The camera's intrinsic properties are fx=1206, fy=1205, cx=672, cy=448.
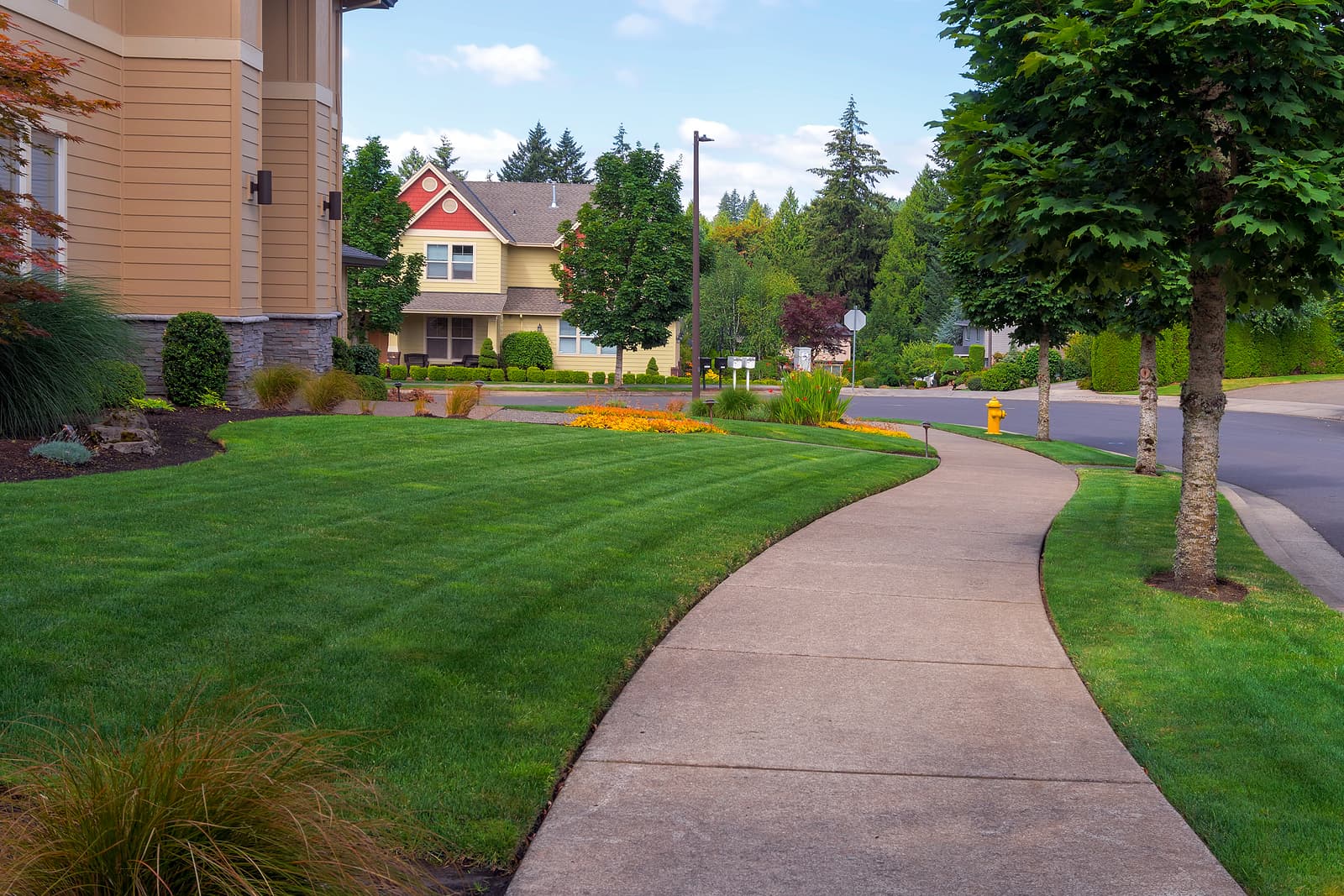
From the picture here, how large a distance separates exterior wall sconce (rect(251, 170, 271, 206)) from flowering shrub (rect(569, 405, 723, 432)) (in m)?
5.88

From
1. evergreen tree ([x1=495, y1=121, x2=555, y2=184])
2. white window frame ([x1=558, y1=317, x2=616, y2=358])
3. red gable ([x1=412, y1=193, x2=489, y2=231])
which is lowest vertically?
white window frame ([x1=558, y1=317, x2=616, y2=358])

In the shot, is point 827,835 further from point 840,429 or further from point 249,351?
point 840,429

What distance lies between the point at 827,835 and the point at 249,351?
16.3 meters

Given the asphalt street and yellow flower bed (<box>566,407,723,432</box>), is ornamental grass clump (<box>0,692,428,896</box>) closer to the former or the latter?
the asphalt street

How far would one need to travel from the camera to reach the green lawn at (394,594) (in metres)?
5.06

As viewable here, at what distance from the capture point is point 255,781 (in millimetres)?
3467

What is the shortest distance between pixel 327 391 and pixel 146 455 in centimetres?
604

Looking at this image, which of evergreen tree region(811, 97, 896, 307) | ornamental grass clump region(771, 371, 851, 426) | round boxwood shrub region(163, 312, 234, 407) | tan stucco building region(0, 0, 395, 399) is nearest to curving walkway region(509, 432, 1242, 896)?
round boxwood shrub region(163, 312, 234, 407)

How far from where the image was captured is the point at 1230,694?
618 cm

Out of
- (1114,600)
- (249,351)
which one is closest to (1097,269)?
(1114,600)

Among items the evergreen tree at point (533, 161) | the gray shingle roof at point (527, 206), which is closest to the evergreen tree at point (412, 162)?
the evergreen tree at point (533, 161)

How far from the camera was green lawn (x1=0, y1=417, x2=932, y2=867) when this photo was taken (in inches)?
199

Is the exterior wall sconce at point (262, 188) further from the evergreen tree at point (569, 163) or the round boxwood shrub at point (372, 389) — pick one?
the evergreen tree at point (569, 163)

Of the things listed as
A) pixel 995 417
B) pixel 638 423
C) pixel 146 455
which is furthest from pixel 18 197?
pixel 995 417
